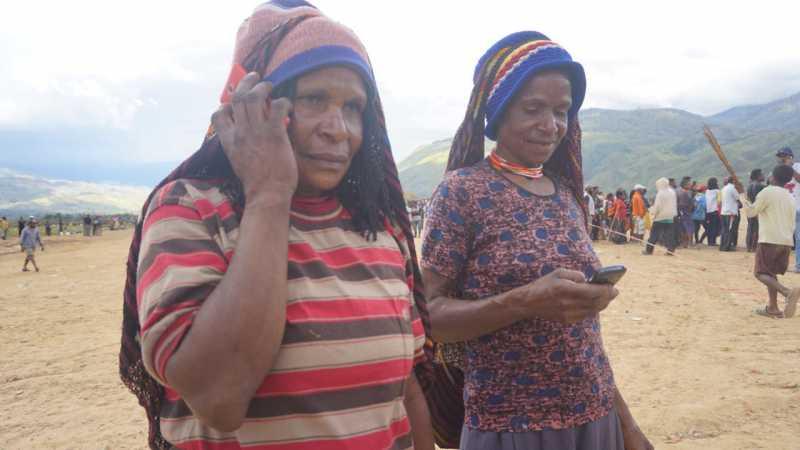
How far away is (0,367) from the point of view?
6.63 meters

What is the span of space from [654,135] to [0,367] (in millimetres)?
213778

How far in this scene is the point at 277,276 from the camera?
1.15m

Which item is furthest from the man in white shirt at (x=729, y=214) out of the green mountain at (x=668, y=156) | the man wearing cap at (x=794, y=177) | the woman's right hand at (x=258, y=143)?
the green mountain at (x=668, y=156)

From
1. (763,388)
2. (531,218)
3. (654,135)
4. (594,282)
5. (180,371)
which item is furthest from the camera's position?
(654,135)

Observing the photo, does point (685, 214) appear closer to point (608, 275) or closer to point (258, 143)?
point (608, 275)

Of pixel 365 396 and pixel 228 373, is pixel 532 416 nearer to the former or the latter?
pixel 365 396

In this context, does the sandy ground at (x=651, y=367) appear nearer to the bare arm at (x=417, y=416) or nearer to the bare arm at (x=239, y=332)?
the bare arm at (x=417, y=416)

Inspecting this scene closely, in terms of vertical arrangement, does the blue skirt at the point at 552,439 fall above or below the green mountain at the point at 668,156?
below

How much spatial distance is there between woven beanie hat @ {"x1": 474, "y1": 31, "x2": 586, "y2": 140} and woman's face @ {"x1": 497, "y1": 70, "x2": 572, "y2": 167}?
34 mm

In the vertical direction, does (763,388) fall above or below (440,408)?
below

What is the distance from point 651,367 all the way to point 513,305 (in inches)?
185

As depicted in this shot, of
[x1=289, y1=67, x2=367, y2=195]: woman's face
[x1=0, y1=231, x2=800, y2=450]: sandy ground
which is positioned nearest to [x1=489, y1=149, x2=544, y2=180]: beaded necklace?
[x1=289, y1=67, x2=367, y2=195]: woman's face

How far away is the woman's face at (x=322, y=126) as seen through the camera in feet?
4.57

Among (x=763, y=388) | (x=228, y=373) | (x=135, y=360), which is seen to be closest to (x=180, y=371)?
(x=228, y=373)
